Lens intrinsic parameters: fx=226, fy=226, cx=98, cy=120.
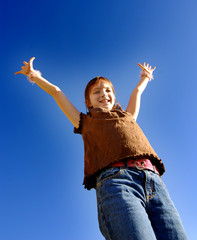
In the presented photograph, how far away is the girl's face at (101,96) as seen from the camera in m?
2.95

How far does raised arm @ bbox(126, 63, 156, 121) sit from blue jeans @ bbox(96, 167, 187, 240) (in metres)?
1.23

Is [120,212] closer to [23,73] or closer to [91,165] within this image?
[91,165]

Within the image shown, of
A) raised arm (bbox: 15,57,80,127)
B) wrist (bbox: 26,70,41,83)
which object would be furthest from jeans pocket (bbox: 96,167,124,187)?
wrist (bbox: 26,70,41,83)

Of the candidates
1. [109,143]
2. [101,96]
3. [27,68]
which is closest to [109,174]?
[109,143]

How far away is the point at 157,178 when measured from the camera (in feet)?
6.86

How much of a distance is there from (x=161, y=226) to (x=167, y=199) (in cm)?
26

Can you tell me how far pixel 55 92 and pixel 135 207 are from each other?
1.89m

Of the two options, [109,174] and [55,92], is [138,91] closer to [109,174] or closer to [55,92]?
[55,92]

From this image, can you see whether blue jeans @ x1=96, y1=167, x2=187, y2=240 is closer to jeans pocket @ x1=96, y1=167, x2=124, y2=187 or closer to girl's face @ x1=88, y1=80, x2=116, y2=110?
jeans pocket @ x1=96, y1=167, x2=124, y2=187

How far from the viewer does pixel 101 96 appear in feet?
9.79

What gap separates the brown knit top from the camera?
85.4 inches

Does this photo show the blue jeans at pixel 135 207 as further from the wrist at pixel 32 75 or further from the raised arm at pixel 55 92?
the wrist at pixel 32 75

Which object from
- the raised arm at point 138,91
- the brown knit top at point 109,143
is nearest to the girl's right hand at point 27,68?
the brown knit top at point 109,143

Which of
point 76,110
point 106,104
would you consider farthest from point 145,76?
point 76,110
